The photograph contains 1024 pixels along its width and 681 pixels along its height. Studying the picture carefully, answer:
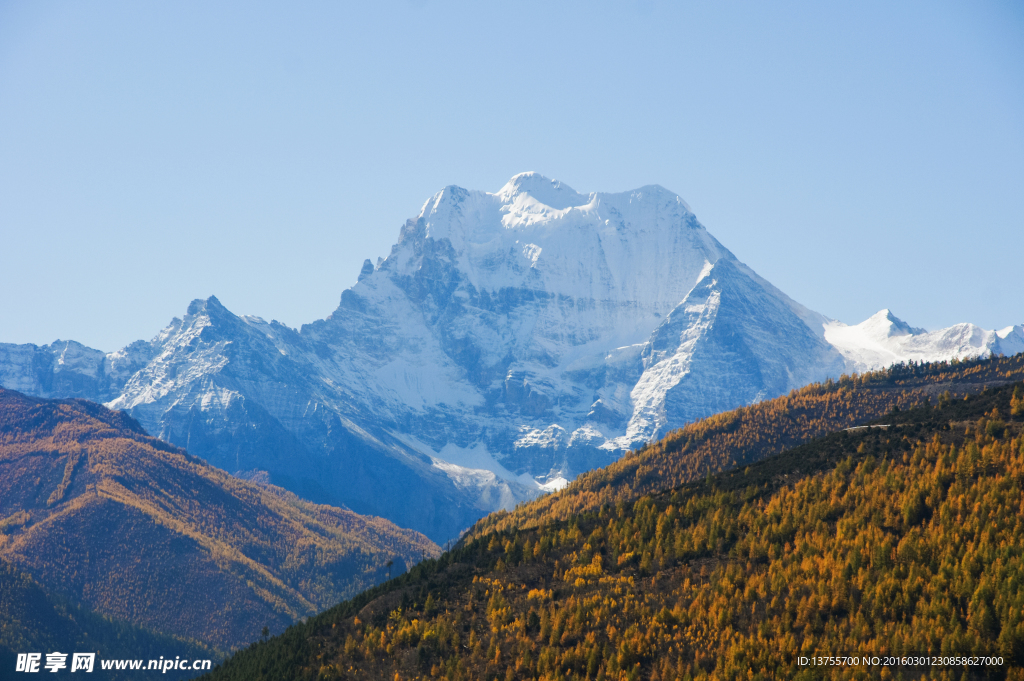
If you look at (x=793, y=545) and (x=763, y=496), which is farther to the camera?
(x=763, y=496)

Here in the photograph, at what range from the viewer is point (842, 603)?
11912 cm

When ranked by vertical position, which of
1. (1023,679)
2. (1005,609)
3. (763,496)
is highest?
(763,496)

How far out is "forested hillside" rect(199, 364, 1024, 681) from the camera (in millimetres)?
113438

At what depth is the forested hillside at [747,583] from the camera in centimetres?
11344

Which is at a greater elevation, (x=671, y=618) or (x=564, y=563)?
(x=564, y=563)

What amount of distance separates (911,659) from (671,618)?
31675 millimetres

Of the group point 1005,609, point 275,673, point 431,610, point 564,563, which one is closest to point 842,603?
point 1005,609

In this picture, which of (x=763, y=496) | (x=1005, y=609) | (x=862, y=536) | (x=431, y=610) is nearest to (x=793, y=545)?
(x=862, y=536)

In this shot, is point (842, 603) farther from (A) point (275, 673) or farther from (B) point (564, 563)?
(A) point (275, 673)

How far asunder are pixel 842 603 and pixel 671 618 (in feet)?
70.8

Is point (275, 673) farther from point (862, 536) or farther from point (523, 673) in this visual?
point (862, 536)

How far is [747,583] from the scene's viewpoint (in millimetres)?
131375

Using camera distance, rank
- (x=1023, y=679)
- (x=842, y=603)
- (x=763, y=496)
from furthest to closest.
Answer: (x=763, y=496)
(x=842, y=603)
(x=1023, y=679)

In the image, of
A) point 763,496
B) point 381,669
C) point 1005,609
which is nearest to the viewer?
point 1005,609
